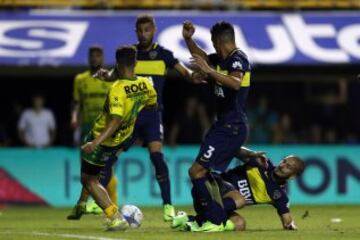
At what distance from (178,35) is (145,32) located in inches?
213

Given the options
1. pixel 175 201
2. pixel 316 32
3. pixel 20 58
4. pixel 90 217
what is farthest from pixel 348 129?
pixel 90 217

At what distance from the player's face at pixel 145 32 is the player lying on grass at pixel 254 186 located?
2182mm

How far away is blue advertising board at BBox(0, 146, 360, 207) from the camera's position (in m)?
19.5

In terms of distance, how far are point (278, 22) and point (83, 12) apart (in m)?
3.24

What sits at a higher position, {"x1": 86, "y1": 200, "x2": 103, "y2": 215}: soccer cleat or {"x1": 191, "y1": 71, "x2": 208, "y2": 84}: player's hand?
{"x1": 191, "y1": 71, "x2": 208, "y2": 84}: player's hand

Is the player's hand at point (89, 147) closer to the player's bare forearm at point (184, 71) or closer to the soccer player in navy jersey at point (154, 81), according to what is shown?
the soccer player in navy jersey at point (154, 81)

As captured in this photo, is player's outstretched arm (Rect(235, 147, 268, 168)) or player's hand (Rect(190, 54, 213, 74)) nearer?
player's hand (Rect(190, 54, 213, 74))

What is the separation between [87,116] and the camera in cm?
1647

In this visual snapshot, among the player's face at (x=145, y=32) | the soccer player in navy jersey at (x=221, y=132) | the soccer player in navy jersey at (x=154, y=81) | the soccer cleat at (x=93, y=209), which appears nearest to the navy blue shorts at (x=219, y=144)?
the soccer player in navy jersey at (x=221, y=132)

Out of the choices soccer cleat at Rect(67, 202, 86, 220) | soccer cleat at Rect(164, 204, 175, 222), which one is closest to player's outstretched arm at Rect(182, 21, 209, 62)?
soccer cleat at Rect(164, 204, 175, 222)

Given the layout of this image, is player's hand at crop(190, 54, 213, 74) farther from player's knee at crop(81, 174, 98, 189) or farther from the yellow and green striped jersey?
player's knee at crop(81, 174, 98, 189)

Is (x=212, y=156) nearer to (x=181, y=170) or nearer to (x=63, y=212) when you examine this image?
(x=63, y=212)

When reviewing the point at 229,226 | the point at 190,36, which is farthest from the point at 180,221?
the point at 190,36

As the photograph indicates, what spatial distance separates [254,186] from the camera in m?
13.1
